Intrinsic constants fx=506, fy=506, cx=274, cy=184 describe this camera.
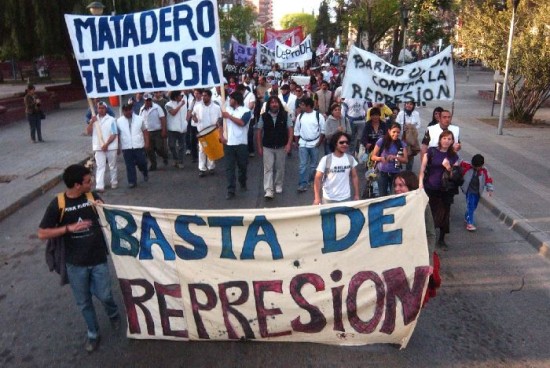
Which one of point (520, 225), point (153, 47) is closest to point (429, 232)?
point (520, 225)

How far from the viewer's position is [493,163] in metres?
11.6

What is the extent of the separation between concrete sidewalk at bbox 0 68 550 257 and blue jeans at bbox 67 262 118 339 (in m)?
4.77

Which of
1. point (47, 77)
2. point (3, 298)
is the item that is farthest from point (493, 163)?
point (47, 77)

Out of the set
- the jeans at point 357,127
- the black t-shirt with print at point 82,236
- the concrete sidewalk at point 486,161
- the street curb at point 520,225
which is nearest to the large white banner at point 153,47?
the black t-shirt with print at point 82,236

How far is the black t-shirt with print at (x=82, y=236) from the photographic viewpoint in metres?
4.14

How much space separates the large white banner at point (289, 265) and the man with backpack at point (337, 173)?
65.7 inches

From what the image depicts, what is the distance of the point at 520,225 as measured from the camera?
24.4 ft

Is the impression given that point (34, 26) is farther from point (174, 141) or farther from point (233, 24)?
point (233, 24)

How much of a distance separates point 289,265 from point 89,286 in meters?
1.76

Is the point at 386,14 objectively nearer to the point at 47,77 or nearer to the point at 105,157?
the point at 47,77

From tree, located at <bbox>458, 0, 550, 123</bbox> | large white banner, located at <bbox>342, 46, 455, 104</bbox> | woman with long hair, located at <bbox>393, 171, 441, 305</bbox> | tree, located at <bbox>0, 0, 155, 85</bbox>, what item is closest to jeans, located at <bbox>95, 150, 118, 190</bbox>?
large white banner, located at <bbox>342, 46, 455, 104</bbox>

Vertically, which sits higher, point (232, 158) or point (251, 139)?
point (232, 158)

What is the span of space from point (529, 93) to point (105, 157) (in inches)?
578

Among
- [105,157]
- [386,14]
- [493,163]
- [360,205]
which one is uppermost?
[386,14]
